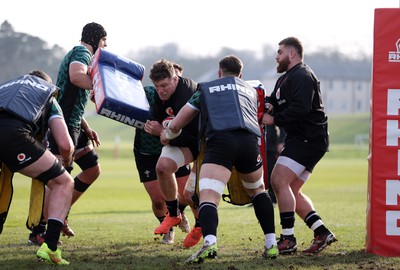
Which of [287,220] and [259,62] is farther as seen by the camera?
[259,62]

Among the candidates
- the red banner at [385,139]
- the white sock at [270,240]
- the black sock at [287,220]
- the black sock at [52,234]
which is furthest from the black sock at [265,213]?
the black sock at [52,234]

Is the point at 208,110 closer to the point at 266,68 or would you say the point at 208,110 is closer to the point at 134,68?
the point at 134,68

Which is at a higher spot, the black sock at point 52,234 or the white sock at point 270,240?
the black sock at point 52,234

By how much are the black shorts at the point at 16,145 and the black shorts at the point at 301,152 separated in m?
2.81

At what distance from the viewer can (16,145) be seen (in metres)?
6.68

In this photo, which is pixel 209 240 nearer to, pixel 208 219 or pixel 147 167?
pixel 208 219

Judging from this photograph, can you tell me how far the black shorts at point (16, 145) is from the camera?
6672mm

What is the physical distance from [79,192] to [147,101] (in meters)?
2.39

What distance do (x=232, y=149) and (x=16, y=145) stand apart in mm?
2081

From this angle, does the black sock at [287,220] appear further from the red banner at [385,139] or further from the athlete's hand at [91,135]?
the athlete's hand at [91,135]

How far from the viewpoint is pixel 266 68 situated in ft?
433

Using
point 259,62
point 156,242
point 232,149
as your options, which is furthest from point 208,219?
point 259,62

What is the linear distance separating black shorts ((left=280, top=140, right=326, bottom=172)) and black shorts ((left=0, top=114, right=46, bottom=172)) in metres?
2.81

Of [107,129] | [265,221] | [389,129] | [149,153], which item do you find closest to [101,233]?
[149,153]
